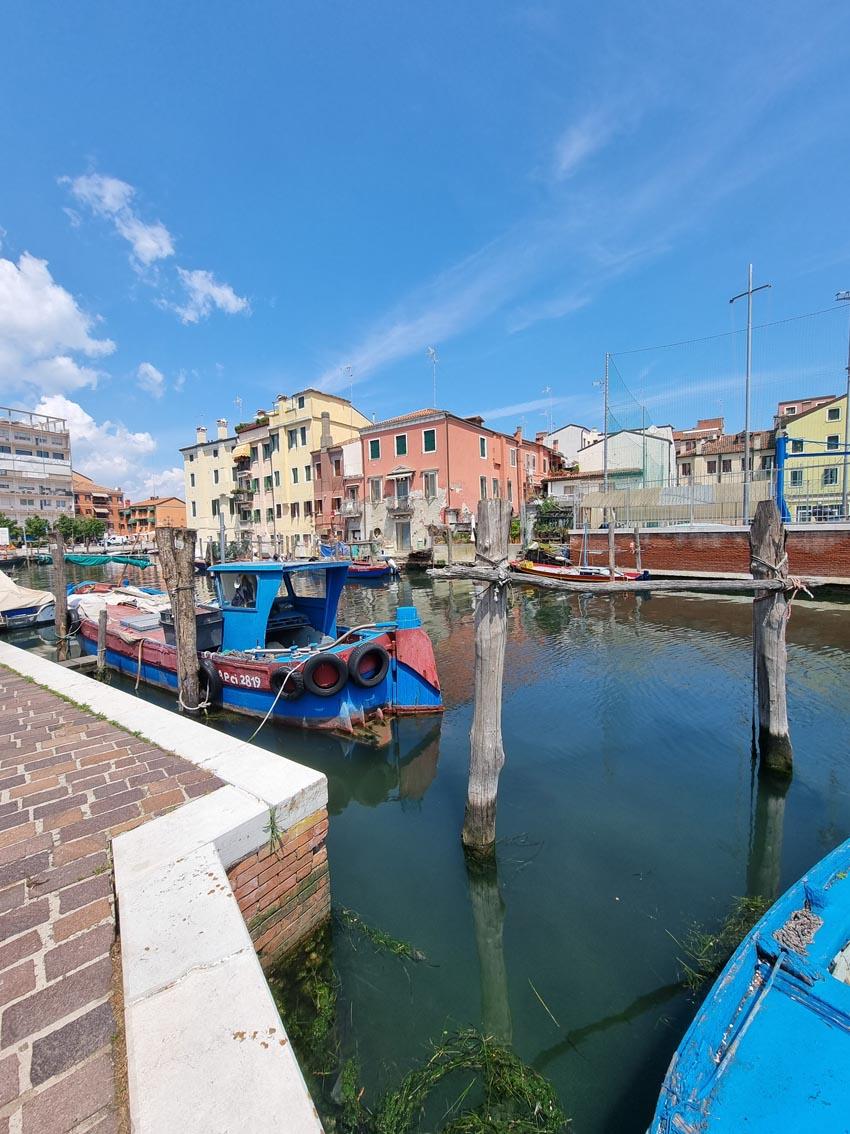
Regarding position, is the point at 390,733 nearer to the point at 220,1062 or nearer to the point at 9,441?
the point at 220,1062

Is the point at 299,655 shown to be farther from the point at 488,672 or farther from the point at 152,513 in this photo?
the point at 152,513

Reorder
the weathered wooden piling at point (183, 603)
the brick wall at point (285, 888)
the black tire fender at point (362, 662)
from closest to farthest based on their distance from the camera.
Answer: the brick wall at point (285, 888) < the black tire fender at point (362, 662) < the weathered wooden piling at point (183, 603)

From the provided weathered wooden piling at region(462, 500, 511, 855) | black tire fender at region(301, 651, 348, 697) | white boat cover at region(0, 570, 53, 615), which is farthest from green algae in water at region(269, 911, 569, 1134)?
white boat cover at region(0, 570, 53, 615)

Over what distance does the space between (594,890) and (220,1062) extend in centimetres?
367

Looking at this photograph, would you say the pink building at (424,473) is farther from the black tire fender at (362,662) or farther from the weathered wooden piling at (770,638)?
the weathered wooden piling at (770,638)

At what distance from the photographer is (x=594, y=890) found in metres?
4.34

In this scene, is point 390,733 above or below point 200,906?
below

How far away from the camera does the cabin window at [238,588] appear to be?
8875 millimetres

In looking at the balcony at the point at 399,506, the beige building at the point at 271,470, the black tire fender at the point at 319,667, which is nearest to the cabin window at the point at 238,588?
the black tire fender at the point at 319,667

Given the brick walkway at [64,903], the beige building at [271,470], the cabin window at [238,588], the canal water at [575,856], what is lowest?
the canal water at [575,856]

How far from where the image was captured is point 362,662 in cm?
758

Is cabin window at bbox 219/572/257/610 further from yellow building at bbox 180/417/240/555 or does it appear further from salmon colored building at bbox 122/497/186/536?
salmon colored building at bbox 122/497/186/536

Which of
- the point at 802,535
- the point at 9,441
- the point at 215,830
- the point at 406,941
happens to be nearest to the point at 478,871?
the point at 406,941

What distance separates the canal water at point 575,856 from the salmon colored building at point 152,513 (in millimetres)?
74759
